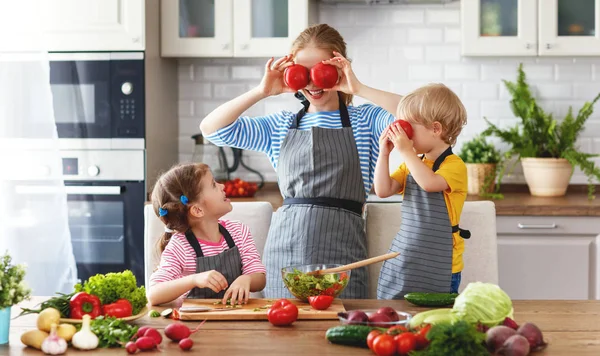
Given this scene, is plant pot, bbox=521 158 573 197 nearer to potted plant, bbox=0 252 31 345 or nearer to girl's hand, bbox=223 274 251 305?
girl's hand, bbox=223 274 251 305

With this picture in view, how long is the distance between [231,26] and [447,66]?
1.22 m

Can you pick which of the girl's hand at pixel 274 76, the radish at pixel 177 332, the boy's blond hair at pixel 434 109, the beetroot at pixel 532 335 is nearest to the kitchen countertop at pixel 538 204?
the girl's hand at pixel 274 76

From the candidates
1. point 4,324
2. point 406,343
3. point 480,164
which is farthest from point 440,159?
point 480,164

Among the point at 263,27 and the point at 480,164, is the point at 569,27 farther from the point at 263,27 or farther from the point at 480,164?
the point at 263,27

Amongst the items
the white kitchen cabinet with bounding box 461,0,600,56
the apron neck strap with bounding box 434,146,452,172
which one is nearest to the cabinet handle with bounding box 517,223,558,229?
the white kitchen cabinet with bounding box 461,0,600,56

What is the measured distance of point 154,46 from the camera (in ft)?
14.2

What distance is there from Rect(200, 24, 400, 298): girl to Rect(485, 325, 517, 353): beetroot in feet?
3.36

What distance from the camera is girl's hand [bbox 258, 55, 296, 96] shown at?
9.46 ft

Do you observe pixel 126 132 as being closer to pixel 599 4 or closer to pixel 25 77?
pixel 25 77

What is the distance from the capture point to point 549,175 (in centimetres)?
428

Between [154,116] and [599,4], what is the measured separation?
2.31m

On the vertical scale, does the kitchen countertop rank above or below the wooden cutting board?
above

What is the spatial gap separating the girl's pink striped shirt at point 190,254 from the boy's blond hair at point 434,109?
2.12ft

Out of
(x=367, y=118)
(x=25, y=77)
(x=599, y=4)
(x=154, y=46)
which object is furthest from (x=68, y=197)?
(x=599, y=4)
